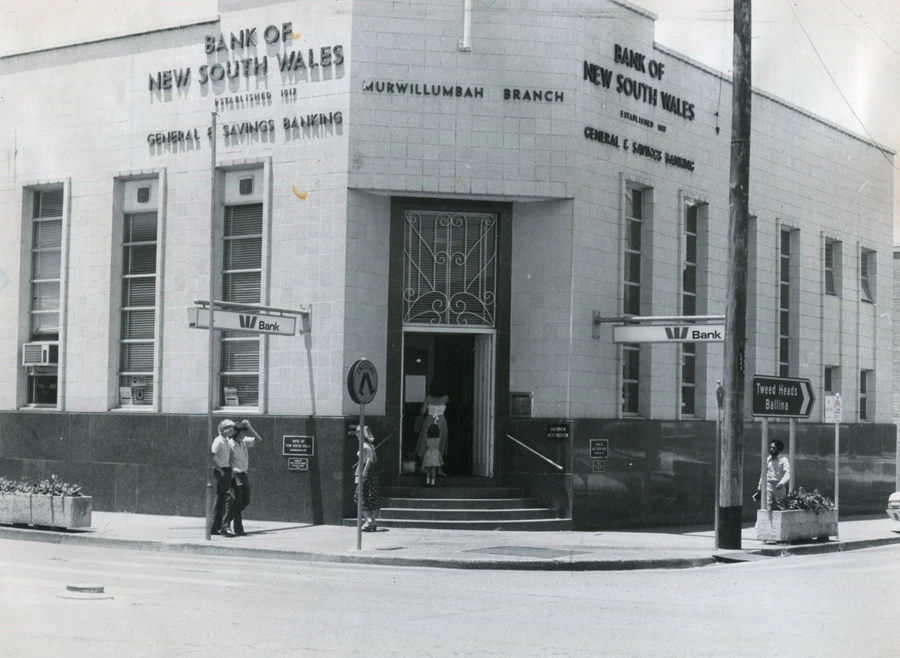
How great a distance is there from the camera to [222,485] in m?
20.1

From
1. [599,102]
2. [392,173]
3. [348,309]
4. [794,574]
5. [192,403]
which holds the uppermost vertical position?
[599,102]

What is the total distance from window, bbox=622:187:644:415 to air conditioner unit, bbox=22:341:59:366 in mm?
11485

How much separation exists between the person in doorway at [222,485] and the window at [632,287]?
843cm

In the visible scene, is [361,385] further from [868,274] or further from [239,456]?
[868,274]

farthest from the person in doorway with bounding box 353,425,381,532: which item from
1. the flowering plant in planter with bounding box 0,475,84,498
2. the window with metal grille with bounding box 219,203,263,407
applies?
the flowering plant in planter with bounding box 0,475,84,498

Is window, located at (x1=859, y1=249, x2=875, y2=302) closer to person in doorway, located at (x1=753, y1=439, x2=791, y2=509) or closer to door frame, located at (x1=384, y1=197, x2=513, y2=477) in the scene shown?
person in doorway, located at (x1=753, y1=439, x2=791, y2=509)

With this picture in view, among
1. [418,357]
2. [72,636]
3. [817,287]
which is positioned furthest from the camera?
[817,287]

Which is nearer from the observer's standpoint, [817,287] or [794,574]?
[794,574]

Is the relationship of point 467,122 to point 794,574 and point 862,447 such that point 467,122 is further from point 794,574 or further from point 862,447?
point 862,447

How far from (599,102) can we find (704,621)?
552 inches

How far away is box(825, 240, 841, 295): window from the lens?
32.7m

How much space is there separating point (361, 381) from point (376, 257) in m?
4.98

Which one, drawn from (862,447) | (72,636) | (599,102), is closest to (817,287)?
(862,447)

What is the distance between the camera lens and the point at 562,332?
23.2 meters
